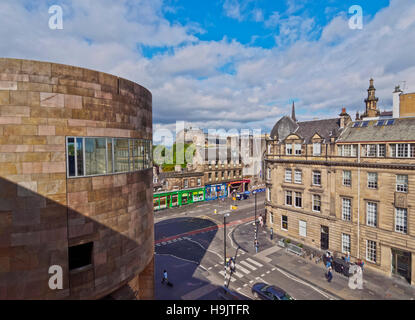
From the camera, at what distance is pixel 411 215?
77.2ft

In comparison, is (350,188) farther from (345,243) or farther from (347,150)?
(345,243)

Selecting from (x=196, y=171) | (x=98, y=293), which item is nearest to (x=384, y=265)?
(x=98, y=293)

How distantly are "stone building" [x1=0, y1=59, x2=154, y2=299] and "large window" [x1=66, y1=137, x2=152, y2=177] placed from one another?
44 millimetres

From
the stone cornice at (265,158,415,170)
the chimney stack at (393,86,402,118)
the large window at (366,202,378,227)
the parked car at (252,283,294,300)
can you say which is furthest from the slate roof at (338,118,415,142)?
the parked car at (252,283,294,300)

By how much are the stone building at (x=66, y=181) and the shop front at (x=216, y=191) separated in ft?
161

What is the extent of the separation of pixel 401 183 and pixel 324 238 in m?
11.2

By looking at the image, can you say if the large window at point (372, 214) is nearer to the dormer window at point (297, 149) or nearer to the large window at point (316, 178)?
the large window at point (316, 178)

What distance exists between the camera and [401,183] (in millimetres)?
24328

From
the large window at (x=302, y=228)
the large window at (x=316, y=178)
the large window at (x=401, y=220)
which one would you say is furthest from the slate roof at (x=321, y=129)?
the large window at (x=302, y=228)

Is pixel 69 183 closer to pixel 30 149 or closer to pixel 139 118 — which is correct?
pixel 30 149

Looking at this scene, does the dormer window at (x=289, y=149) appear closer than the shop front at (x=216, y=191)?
Yes

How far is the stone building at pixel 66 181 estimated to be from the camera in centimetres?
A: 941
